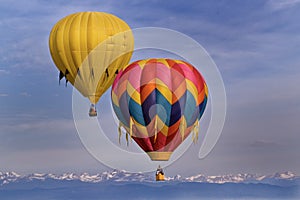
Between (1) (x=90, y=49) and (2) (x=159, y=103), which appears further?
(1) (x=90, y=49)

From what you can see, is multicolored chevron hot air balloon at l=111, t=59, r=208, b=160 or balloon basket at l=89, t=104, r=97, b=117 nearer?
multicolored chevron hot air balloon at l=111, t=59, r=208, b=160

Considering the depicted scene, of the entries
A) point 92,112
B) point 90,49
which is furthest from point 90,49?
point 92,112

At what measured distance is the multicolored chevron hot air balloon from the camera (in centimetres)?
5600

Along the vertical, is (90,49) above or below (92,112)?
above

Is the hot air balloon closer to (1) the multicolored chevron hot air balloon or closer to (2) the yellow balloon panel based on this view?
(2) the yellow balloon panel

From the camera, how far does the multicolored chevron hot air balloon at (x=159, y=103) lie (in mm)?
56000

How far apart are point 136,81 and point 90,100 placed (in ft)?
19.1

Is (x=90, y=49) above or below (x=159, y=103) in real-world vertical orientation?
above

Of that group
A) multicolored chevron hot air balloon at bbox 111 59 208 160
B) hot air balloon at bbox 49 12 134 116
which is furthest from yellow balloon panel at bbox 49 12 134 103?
multicolored chevron hot air balloon at bbox 111 59 208 160

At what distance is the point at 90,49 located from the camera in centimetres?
5950

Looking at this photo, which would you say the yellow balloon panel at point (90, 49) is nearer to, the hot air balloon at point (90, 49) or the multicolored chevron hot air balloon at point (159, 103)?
the hot air balloon at point (90, 49)

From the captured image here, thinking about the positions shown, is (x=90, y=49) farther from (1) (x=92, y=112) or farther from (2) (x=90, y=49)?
(1) (x=92, y=112)

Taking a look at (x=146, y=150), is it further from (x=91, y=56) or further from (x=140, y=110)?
(x=91, y=56)

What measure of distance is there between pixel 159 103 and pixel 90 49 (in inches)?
296
